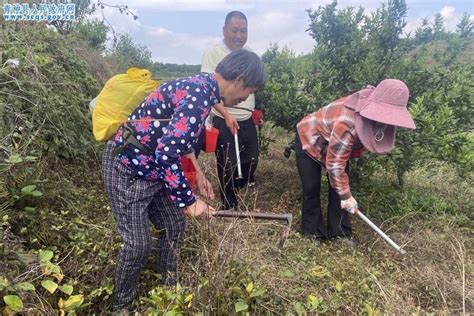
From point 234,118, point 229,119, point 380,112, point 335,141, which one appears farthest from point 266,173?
point 380,112

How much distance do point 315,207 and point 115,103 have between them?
1.84 meters

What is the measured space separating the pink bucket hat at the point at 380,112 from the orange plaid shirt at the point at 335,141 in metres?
0.09

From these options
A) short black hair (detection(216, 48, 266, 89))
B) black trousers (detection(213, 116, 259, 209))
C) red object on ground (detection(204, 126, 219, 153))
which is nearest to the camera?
short black hair (detection(216, 48, 266, 89))

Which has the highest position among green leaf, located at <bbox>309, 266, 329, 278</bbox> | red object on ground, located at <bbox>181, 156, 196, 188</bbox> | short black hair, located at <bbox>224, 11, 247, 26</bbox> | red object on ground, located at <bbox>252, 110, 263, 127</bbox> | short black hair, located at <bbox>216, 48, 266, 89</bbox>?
short black hair, located at <bbox>224, 11, 247, 26</bbox>

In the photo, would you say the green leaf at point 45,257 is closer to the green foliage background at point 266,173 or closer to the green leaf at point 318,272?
the green foliage background at point 266,173

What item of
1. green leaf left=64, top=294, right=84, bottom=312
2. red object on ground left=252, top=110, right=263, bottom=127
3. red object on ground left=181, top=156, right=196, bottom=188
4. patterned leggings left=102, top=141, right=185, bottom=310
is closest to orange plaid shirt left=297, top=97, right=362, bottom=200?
red object on ground left=252, top=110, right=263, bottom=127

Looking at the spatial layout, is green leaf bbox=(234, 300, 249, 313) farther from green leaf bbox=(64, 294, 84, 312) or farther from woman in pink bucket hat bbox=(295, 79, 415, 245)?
woman in pink bucket hat bbox=(295, 79, 415, 245)

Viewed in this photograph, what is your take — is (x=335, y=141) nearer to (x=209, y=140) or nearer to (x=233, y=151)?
(x=209, y=140)

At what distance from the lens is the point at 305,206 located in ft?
10.8

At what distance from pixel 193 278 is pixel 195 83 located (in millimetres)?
992

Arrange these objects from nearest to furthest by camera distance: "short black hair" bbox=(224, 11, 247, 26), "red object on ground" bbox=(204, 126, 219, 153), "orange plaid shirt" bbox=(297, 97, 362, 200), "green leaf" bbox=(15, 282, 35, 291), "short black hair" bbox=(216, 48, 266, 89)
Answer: "green leaf" bbox=(15, 282, 35, 291)
"short black hair" bbox=(216, 48, 266, 89)
"orange plaid shirt" bbox=(297, 97, 362, 200)
"red object on ground" bbox=(204, 126, 219, 153)
"short black hair" bbox=(224, 11, 247, 26)

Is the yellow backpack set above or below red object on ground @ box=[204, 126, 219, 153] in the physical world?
above

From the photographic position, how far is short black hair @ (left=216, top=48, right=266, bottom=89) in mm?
2035

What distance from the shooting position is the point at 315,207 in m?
3.28
